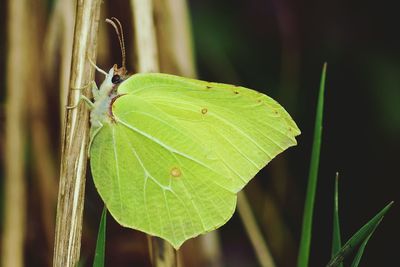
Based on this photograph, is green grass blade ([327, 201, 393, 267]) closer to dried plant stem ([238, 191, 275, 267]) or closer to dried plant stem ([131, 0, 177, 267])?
dried plant stem ([131, 0, 177, 267])

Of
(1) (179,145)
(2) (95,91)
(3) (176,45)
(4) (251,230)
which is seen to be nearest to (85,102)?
(2) (95,91)

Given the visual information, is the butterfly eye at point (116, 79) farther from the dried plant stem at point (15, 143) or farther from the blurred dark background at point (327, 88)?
the blurred dark background at point (327, 88)

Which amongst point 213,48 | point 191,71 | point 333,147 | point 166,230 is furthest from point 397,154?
point 166,230

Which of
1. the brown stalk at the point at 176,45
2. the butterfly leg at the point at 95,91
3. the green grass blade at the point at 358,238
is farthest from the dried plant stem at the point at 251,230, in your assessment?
the green grass blade at the point at 358,238

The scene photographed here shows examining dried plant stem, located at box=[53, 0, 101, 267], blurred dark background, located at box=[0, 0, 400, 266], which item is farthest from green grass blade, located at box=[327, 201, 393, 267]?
blurred dark background, located at box=[0, 0, 400, 266]

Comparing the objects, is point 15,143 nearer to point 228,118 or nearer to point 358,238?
point 228,118

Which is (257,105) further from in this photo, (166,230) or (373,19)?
(373,19)
